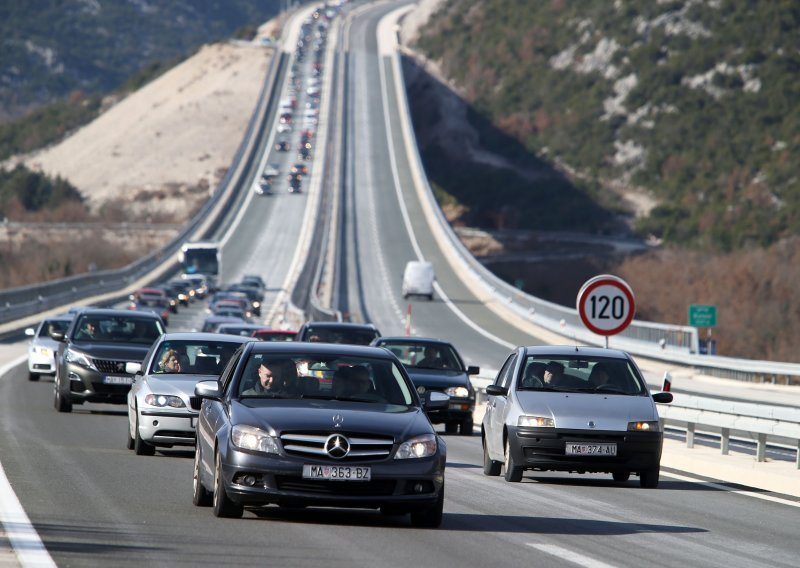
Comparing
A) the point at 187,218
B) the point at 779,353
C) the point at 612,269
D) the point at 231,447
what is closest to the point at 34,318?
the point at 779,353

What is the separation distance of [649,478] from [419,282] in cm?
6171

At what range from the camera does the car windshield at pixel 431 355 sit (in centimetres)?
2583

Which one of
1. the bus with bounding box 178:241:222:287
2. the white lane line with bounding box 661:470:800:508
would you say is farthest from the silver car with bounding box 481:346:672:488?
the bus with bounding box 178:241:222:287

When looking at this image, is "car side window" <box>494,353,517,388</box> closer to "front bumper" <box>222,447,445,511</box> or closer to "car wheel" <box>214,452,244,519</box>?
"car wheel" <box>214,452,244,519</box>

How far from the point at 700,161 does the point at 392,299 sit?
223 feet

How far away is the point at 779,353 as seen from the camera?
238 feet

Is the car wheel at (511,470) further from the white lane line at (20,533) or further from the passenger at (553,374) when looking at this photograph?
the white lane line at (20,533)

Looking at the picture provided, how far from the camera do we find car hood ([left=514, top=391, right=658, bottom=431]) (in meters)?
15.9

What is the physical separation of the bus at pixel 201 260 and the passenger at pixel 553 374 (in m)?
71.2

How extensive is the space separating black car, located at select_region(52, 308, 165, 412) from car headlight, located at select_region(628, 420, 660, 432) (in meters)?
9.59

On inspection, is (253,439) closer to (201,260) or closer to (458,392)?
(458,392)

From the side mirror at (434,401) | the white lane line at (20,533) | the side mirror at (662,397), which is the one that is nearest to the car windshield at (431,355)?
the side mirror at (662,397)

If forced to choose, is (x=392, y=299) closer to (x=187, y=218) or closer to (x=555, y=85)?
(x=187, y=218)

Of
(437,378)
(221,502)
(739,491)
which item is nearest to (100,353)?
(437,378)
